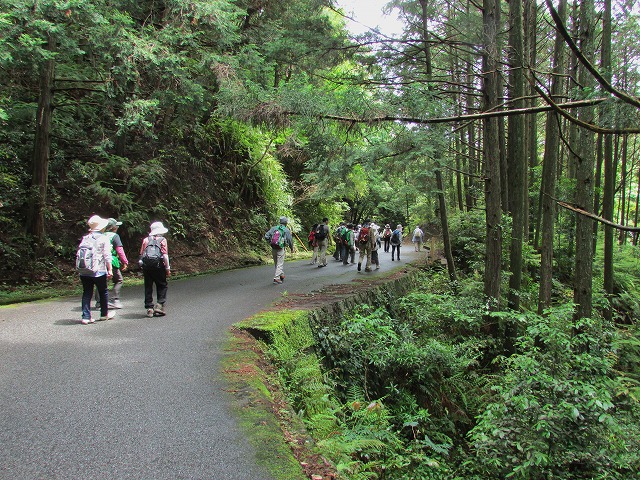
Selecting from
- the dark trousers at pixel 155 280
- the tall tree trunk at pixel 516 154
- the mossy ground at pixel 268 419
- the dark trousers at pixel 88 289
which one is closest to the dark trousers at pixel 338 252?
the tall tree trunk at pixel 516 154

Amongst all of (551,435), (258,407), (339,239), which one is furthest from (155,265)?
(339,239)

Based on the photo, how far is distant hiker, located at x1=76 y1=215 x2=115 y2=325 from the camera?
685cm

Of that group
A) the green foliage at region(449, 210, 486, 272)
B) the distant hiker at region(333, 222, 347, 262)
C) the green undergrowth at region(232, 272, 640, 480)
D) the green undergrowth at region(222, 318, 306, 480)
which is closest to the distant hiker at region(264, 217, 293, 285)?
the green undergrowth at region(232, 272, 640, 480)

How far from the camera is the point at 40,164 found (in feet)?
36.1

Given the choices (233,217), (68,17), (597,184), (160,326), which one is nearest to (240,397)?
(160,326)

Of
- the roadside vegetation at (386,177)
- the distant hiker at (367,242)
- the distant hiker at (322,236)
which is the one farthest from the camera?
the distant hiker at (322,236)

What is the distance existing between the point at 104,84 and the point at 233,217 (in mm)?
8309

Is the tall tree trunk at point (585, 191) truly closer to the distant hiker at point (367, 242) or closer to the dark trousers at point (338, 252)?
the distant hiker at point (367, 242)

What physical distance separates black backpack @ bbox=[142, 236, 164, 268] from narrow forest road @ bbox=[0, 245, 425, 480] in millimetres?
985

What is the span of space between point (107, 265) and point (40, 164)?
6.00 m

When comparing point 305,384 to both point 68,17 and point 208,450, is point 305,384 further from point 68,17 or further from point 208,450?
point 68,17

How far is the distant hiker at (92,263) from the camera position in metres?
6.85

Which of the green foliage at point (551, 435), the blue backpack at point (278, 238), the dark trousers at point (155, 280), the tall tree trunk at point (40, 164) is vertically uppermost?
the tall tree trunk at point (40, 164)

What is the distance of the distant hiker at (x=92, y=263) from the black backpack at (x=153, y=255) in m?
0.61
